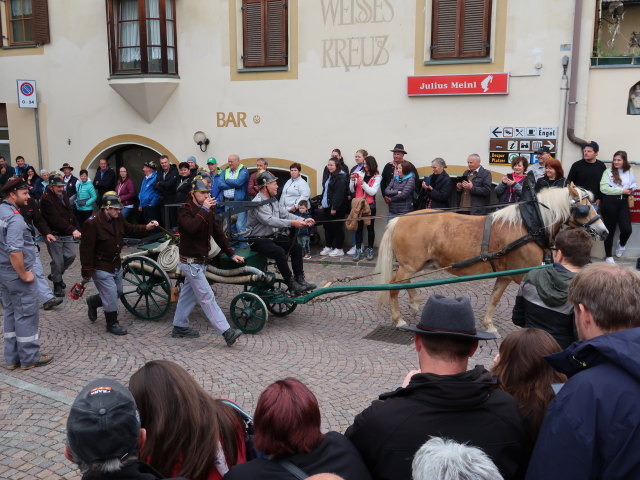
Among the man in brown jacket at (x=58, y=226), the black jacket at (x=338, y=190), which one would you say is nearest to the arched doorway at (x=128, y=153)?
the black jacket at (x=338, y=190)

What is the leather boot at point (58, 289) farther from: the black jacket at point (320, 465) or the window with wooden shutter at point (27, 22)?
the window with wooden shutter at point (27, 22)

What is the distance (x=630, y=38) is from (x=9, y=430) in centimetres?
1116

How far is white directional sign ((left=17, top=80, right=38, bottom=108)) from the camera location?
1477cm

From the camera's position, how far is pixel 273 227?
794 cm

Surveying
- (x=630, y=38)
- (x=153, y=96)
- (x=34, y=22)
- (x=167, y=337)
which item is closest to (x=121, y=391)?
(x=167, y=337)

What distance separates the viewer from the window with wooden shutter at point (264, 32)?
12789 millimetres

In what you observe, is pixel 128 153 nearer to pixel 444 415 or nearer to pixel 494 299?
pixel 494 299

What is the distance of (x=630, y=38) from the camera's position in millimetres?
10914

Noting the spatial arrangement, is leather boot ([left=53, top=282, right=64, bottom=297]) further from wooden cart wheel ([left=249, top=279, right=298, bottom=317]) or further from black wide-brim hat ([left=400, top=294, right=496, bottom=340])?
black wide-brim hat ([left=400, top=294, right=496, bottom=340])

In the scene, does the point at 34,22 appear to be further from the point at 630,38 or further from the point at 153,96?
the point at 630,38

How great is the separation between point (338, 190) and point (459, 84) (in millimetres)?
2960

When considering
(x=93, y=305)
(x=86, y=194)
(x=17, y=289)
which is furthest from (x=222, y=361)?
(x=86, y=194)

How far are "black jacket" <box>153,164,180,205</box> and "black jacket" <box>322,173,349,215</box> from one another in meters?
3.61

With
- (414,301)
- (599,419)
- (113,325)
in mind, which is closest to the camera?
(599,419)
